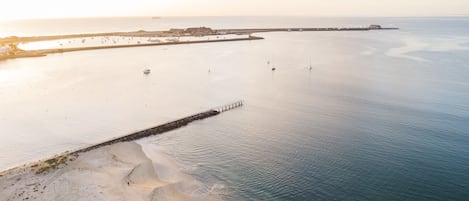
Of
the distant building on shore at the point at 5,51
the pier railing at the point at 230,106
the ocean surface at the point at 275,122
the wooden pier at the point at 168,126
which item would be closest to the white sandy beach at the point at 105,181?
the ocean surface at the point at 275,122

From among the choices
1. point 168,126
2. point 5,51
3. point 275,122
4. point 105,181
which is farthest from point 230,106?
point 5,51

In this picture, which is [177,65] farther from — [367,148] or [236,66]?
[367,148]

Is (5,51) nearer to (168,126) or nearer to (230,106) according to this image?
(230,106)

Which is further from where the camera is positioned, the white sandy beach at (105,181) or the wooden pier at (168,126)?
the wooden pier at (168,126)

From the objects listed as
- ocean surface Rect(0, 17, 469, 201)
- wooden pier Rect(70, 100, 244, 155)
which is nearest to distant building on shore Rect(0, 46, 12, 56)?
ocean surface Rect(0, 17, 469, 201)

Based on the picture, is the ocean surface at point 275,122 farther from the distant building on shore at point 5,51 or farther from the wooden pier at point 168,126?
the distant building on shore at point 5,51

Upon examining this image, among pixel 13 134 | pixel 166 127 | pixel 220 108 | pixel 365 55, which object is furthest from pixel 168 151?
pixel 365 55

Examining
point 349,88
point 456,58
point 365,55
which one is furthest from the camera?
point 365,55
